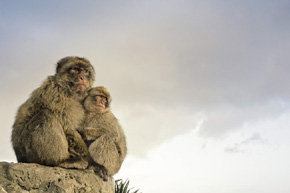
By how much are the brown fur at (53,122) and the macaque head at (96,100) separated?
4.2 inches

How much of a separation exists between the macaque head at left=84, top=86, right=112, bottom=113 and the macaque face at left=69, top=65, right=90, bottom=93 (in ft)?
0.54

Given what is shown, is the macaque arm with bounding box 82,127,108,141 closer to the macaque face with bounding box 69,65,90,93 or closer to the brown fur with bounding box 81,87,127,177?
the brown fur with bounding box 81,87,127,177

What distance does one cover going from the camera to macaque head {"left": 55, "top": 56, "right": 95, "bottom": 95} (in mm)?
5621

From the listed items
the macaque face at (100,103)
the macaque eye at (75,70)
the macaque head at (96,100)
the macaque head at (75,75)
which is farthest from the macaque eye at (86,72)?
the macaque face at (100,103)

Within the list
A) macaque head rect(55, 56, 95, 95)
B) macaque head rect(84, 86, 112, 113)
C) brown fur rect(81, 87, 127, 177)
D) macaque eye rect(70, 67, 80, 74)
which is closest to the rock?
brown fur rect(81, 87, 127, 177)

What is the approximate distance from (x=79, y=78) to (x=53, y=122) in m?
0.86

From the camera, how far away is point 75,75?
5.68 meters

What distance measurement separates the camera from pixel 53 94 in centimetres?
553

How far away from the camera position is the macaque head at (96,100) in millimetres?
5711

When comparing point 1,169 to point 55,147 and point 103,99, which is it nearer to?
point 55,147

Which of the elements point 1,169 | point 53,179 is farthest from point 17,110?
point 53,179

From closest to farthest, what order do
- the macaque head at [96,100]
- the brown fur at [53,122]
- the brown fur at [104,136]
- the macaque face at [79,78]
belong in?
1. the brown fur at [53,122]
2. the brown fur at [104,136]
3. the macaque face at [79,78]
4. the macaque head at [96,100]

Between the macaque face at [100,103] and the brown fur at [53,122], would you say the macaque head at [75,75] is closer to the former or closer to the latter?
the brown fur at [53,122]

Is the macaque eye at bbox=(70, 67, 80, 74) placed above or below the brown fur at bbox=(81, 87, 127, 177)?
above
